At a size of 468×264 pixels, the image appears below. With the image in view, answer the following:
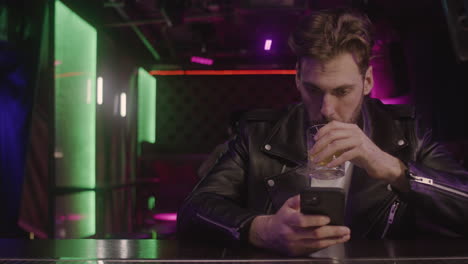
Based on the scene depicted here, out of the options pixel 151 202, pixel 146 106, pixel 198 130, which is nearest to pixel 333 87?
pixel 151 202

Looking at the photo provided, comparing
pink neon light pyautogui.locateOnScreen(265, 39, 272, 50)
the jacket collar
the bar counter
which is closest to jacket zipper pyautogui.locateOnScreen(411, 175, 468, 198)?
the bar counter

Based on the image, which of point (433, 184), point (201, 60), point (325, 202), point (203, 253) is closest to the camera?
point (325, 202)

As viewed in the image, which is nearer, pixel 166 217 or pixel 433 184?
pixel 433 184

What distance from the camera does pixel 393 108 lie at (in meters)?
1.79

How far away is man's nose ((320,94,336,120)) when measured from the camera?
5.17ft

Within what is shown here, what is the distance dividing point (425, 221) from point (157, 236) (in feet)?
9.99

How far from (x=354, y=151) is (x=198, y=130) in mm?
8790

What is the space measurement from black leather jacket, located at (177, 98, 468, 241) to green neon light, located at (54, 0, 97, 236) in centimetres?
354

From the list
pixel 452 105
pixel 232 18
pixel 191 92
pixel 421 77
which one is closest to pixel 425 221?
pixel 452 105

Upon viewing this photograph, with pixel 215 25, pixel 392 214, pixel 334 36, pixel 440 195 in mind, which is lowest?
pixel 392 214

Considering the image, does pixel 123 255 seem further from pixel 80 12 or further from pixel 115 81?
pixel 115 81

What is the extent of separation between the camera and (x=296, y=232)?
3.16 feet

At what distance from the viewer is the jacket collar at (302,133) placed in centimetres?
169

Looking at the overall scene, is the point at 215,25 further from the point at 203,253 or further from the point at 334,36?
the point at 203,253
